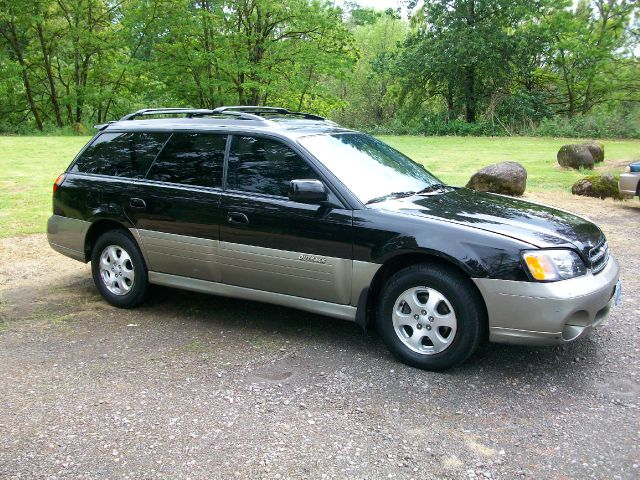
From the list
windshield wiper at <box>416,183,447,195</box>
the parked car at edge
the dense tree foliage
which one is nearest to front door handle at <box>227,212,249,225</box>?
windshield wiper at <box>416,183,447,195</box>

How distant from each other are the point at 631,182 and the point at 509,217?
7.39 meters

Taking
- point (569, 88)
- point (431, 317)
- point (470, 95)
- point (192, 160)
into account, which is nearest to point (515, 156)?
point (569, 88)

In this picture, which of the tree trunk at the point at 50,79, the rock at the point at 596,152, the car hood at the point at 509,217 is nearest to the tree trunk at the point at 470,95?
the rock at the point at 596,152

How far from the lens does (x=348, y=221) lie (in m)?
4.29

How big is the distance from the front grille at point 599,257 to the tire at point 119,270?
11.9 ft

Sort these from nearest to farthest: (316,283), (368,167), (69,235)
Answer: (316,283) < (368,167) < (69,235)

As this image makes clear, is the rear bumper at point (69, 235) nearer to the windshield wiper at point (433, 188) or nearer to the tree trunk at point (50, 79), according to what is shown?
the windshield wiper at point (433, 188)

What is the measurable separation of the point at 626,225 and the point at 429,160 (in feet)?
32.9

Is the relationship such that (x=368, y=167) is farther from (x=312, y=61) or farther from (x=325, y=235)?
(x=312, y=61)

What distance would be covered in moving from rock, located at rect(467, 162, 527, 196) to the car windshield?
6.96 metres

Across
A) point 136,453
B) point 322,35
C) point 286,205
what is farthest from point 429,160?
point 136,453

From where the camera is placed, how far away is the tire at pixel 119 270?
5.39 metres

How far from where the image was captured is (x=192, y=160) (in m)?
5.16

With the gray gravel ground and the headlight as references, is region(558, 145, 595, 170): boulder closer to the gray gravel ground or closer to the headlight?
the gray gravel ground
